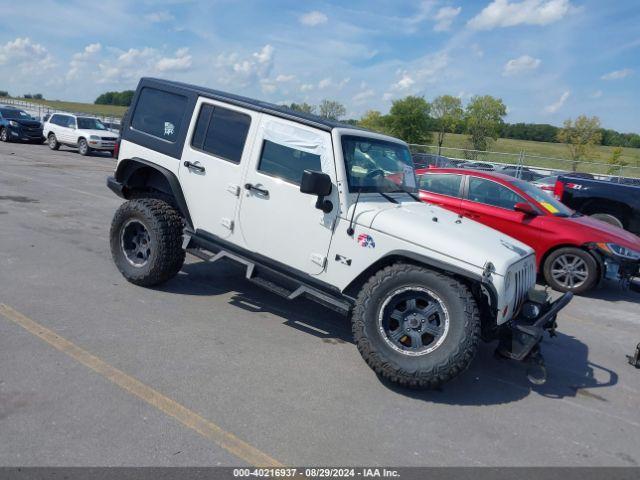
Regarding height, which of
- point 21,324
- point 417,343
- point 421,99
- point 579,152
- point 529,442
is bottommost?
point 21,324

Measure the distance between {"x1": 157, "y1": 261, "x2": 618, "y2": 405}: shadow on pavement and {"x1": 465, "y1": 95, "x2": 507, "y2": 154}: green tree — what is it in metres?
74.4

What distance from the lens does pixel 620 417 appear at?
412cm

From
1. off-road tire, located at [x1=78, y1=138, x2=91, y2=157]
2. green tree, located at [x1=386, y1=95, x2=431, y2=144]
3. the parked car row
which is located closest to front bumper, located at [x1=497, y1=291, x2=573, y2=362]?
the parked car row

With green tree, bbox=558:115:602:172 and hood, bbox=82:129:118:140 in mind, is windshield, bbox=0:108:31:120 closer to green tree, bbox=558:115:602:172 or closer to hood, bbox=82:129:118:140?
hood, bbox=82:129:118:140

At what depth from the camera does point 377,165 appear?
16.7 feet

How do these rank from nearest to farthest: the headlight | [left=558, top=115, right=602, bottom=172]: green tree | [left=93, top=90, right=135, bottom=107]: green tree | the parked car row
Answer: the headlight, the parked car row, [left=558, top=115, right=602, bottom=172]: green tree, [left=93, top=90, right=135, bottom=107]: green tree

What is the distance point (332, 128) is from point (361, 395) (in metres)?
2.32

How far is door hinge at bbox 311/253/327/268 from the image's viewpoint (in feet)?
15.4

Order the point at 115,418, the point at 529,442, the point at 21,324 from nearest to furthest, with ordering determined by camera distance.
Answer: the point at 115,418 < the point at 529,442 < the point at 21,324

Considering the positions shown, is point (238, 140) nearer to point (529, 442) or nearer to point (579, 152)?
point (529, 442)

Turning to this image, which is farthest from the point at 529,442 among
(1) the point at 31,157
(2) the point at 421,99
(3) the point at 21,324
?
(2) the point at 421,99

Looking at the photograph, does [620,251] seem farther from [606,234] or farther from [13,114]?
[13,114]

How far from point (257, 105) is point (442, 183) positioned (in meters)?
4.52

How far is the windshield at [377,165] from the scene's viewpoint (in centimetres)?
477
